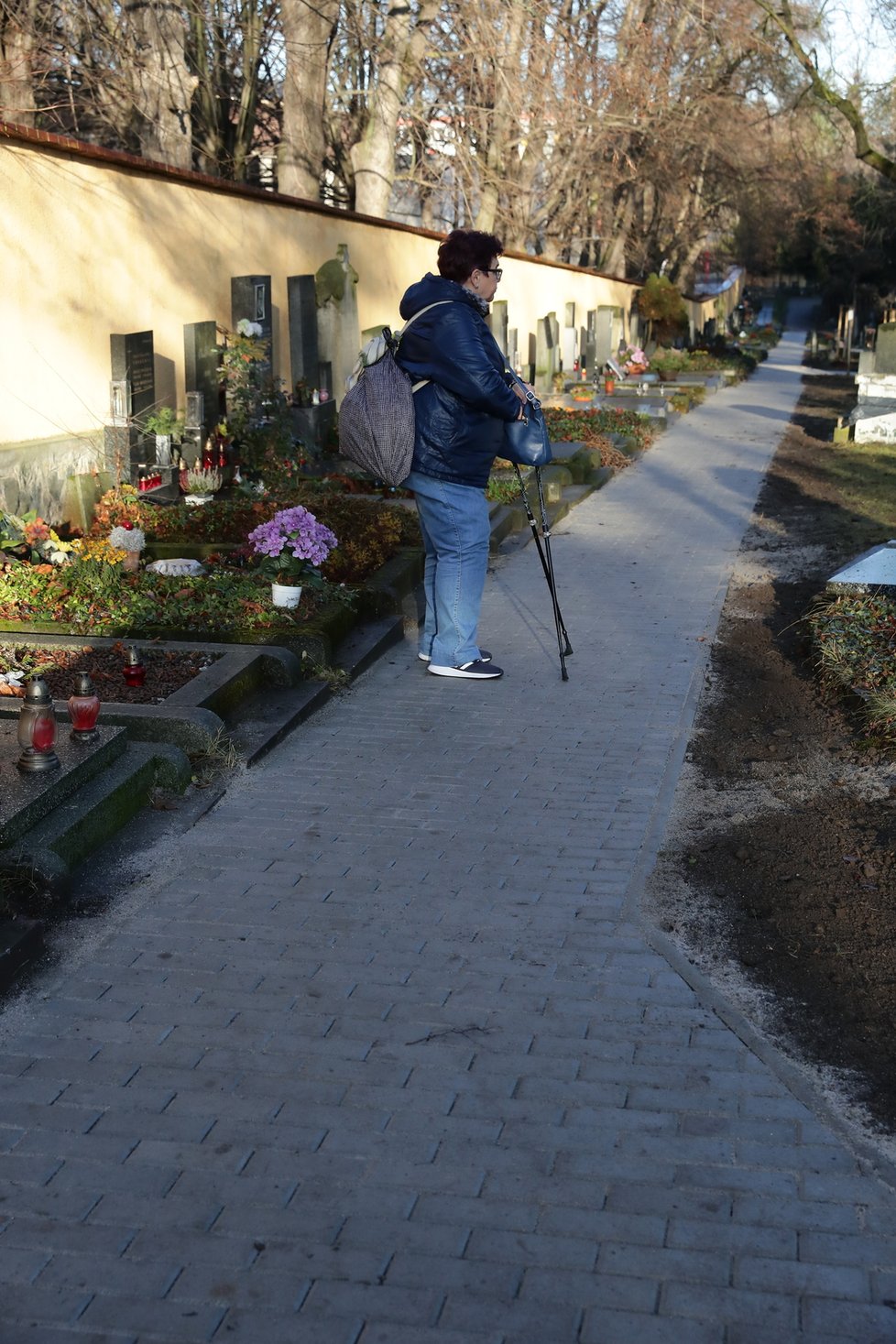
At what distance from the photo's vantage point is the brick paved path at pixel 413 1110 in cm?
289

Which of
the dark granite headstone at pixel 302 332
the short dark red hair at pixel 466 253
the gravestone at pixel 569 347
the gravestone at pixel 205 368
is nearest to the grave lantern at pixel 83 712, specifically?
the short dark red hair at pixel 466 253

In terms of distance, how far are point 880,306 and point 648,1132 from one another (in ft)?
157

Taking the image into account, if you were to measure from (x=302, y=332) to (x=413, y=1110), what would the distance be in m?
11.3

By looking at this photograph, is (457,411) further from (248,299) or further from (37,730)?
(248,299)

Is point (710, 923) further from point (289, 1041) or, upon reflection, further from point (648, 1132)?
point (289, 1041)

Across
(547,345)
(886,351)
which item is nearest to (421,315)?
(886,351)

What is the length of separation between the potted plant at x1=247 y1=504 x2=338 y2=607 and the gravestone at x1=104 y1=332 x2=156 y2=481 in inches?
120

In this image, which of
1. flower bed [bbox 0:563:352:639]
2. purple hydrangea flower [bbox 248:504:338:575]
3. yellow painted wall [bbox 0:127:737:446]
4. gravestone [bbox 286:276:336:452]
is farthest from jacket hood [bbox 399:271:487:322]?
gravestone [bbox 286:276:336:452]

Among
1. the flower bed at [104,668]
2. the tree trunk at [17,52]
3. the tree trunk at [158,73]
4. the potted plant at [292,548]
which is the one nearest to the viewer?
the flower bed at [104,668]

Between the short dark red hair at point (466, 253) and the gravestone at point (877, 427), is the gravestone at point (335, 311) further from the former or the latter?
the gravestone at point (877, 427)

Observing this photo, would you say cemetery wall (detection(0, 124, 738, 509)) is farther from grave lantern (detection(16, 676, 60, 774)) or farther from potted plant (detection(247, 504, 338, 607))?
grave lantern (detection(16, 676, 60, 774))

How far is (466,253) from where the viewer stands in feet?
22.2

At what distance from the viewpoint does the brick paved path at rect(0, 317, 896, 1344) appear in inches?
114

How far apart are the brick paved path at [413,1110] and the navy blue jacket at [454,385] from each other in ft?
5.81
